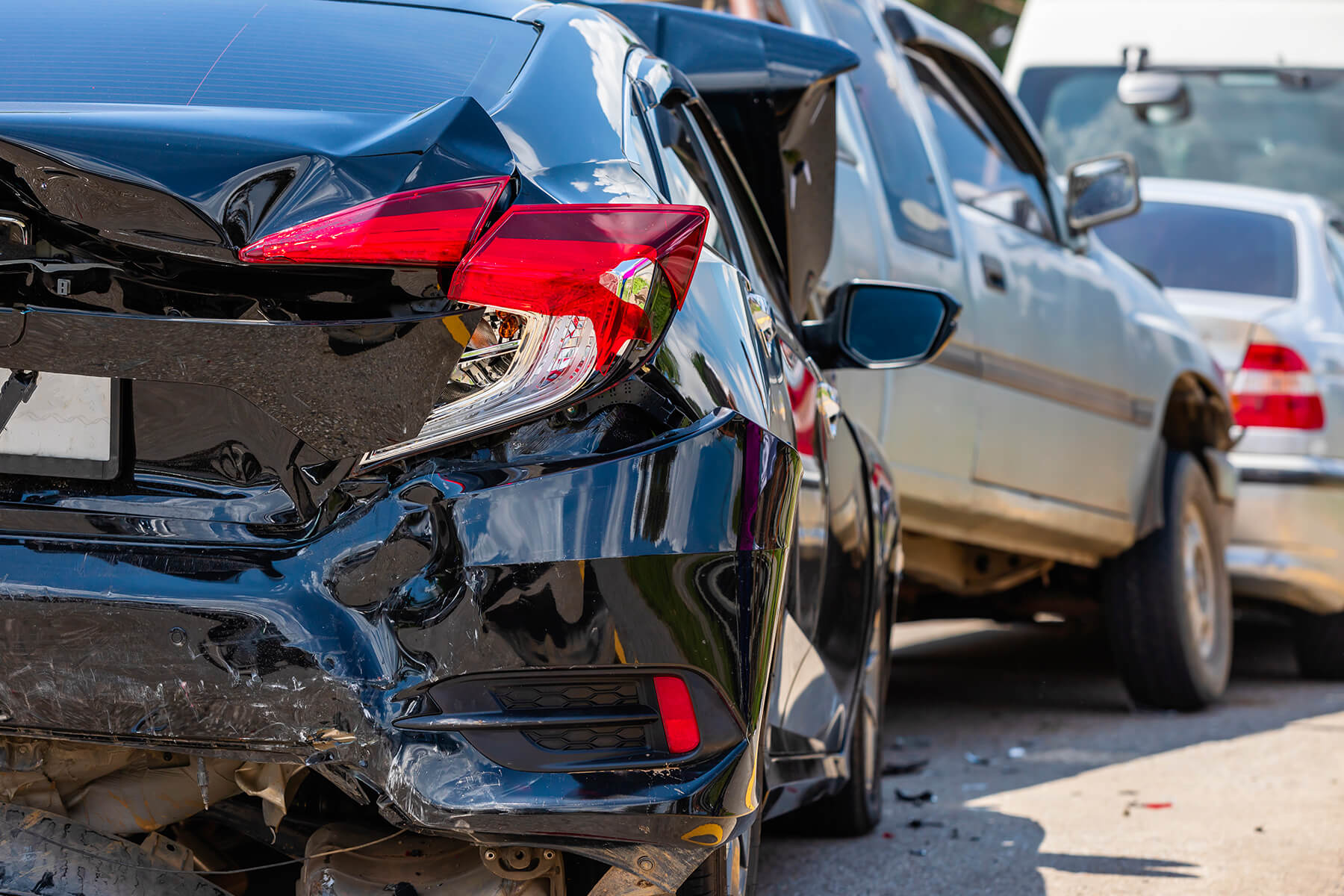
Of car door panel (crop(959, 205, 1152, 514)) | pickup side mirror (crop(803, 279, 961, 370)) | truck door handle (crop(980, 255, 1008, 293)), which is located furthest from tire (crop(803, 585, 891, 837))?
truck door handle (crop(980, 255, 1008, 293))

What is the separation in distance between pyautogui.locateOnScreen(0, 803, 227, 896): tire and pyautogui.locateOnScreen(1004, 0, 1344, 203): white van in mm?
8768

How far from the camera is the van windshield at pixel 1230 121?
1000cm

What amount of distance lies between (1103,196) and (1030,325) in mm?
757

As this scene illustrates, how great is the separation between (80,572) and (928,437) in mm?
3253

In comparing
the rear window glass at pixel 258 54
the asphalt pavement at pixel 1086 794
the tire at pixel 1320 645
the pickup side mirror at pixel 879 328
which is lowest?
the tire at pixel 1320 645

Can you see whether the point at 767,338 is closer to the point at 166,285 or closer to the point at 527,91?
the point at 527,91

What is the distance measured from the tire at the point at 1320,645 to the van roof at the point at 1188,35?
440cm

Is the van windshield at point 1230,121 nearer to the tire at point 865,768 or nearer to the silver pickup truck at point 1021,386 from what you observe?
the silver pickup truck at point 1021,386

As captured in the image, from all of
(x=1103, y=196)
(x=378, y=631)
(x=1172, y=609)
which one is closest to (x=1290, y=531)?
(x=1172, y=609)

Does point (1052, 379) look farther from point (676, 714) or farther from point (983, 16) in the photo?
point (983, 16)

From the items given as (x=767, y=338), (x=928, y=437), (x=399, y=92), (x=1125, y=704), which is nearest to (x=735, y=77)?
(x=767, y=338)

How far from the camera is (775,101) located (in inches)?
126

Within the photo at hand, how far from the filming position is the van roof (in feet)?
32.9

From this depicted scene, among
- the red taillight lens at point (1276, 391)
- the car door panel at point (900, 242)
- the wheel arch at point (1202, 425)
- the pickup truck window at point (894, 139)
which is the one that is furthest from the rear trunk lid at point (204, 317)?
the red taillight lens at point (1276, 391)
